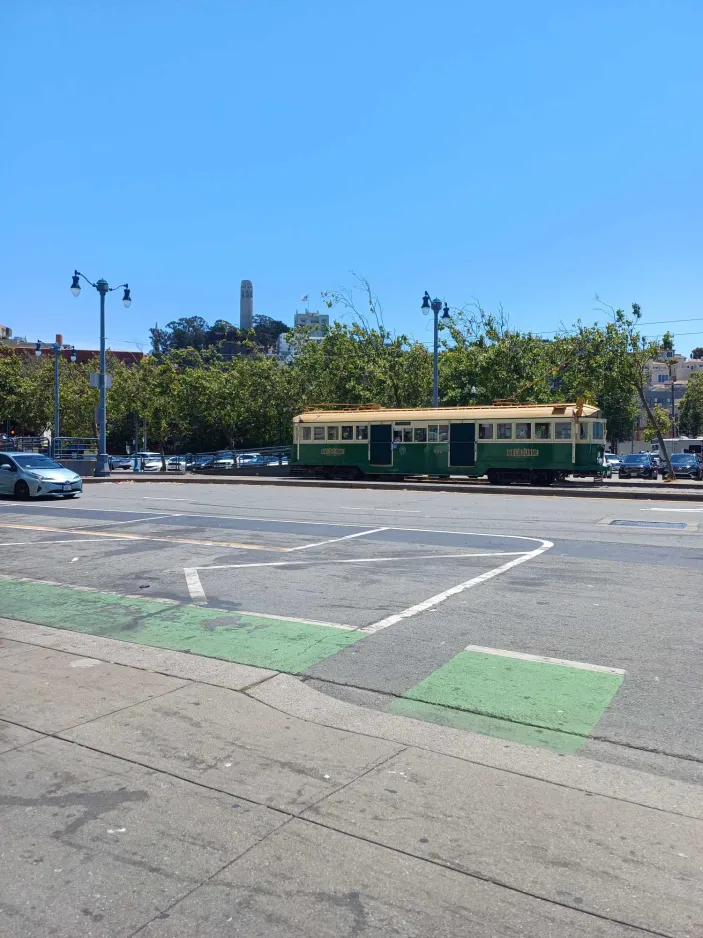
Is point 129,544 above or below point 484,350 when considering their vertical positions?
below

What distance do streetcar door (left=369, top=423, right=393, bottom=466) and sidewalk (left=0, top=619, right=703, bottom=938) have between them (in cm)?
2559

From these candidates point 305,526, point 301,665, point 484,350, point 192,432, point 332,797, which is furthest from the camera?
point 192,432

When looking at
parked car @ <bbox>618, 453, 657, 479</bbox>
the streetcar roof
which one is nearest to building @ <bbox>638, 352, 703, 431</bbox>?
parked car @ <bbox>618, 453, 657, 479</bbox>

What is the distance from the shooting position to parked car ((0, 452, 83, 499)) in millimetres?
22219

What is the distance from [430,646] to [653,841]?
3.33 meters

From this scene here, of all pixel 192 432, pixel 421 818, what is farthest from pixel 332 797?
pixel 192 432

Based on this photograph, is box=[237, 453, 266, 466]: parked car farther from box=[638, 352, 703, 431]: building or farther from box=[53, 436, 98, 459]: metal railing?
box=[638, 352, 703, 431]: building

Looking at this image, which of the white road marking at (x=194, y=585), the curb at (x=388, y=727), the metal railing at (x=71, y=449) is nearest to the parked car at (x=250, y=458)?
the metal railing at (x=71, y=449)

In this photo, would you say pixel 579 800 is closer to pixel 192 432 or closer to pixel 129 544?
pixel 129 544

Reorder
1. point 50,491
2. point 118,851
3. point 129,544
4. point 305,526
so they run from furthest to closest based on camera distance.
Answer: point 50,491 → point 305,526 → point 129,544 → point 118,851

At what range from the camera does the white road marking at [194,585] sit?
9086 millimetres

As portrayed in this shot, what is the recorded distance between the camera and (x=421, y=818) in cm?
395

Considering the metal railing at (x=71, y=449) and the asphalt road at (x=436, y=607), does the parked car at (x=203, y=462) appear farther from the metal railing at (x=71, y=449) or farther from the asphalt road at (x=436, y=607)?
the asphalt road at (x=436, y=607)

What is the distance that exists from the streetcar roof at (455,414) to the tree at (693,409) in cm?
5579
